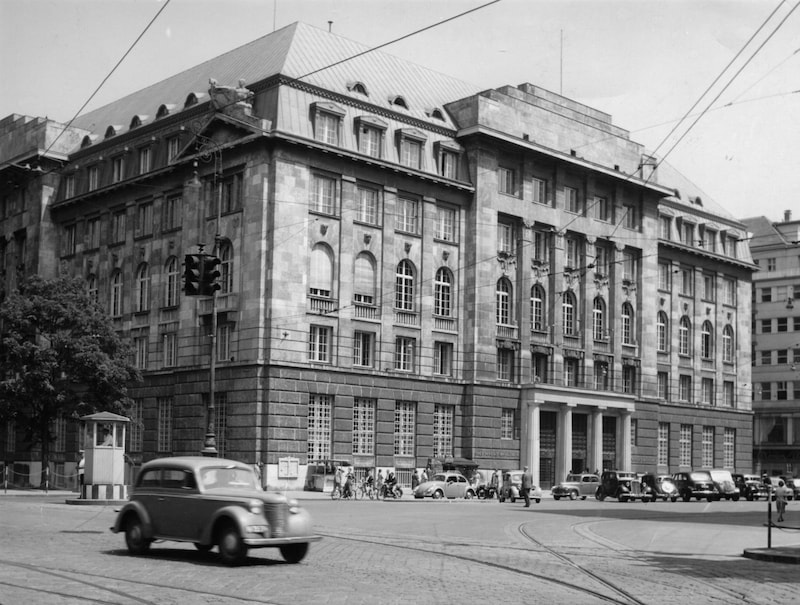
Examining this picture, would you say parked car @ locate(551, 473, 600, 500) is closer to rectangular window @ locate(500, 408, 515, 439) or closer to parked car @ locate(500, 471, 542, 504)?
parked car @ locate(500, 471, 542, 504)

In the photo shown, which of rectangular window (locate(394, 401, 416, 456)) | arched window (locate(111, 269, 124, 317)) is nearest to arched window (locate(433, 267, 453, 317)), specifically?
rectangular window (locate(394, 401, 416, 456))

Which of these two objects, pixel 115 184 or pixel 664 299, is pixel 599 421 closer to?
pixel 664 299

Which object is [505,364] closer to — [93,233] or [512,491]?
[512,491]

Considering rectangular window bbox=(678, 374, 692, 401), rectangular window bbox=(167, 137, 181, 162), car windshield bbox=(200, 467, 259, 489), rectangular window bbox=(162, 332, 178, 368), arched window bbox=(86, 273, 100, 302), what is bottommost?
car windshield bbox=(200, 467, 259, 489)

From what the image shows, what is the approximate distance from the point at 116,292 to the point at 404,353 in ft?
60.0

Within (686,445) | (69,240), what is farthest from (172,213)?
(686,445)

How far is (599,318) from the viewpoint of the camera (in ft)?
236

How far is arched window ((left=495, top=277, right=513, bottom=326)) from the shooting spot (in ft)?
211

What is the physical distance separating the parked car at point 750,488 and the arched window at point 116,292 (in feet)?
131

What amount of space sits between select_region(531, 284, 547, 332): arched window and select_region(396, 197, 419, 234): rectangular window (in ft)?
32.6

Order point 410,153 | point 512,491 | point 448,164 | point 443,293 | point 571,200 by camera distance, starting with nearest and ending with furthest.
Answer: point 512,491 < point 410,153 < point 443,293 < point 448,164 < point 571,200

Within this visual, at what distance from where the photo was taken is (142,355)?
203 ft

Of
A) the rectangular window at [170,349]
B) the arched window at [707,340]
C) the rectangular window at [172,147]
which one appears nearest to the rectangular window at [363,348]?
the rectangular window at [170,349]

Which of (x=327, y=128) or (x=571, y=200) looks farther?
(x=571, y=200)
